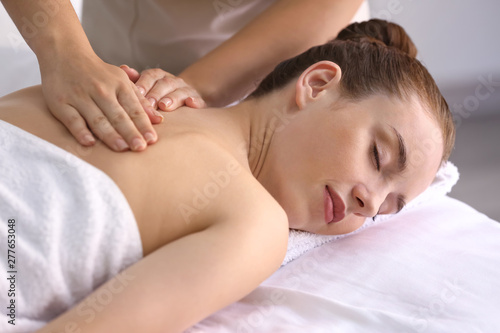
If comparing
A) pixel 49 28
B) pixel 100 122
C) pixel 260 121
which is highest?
pixel 49 28

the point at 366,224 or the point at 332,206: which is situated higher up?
the point at 332,206


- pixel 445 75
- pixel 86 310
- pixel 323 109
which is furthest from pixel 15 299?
pixel 445 75

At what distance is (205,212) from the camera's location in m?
0.90

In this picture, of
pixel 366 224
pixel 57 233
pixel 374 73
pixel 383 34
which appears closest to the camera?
pixel 57 233

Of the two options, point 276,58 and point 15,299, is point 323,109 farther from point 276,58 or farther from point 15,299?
point 15,299

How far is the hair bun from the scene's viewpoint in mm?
1439

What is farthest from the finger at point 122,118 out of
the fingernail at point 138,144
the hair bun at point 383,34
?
the hair bun at point 383,34

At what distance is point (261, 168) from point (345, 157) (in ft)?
0.59

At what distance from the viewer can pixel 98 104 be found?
1021 mm

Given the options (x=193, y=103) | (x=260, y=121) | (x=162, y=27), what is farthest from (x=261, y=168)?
(x=162, y=27)

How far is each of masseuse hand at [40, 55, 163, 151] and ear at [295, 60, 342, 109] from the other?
314mm

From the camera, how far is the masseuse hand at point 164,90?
3.90ft

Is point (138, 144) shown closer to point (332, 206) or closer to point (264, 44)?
point (332, 206)

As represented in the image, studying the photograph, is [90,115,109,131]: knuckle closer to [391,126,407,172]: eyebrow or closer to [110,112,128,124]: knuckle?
[110,112,128,124]: knuckle
